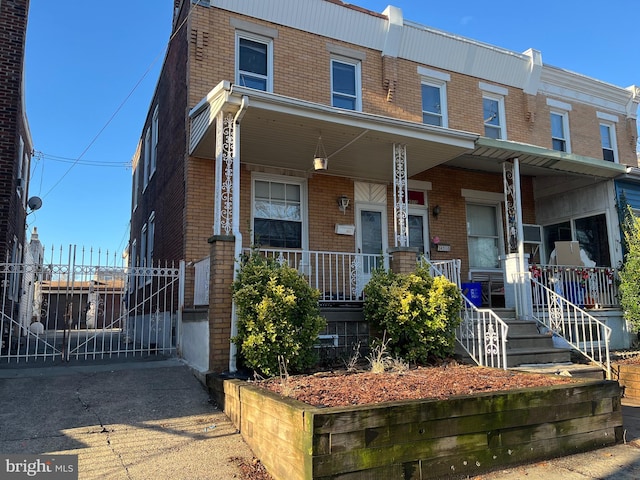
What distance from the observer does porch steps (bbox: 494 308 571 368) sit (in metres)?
7.63

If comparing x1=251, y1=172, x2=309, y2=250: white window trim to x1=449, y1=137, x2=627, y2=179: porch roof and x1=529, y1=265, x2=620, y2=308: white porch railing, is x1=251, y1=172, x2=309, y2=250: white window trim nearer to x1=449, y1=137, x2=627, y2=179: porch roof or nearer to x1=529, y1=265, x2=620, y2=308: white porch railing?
x1=449, y1=137, x2=627, y2=179: porch roof

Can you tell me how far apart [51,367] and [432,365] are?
565 centimetres

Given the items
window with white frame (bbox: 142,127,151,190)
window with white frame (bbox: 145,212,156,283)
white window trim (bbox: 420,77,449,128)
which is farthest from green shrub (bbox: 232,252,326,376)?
window with white frame (bbox: 142,127,151,190)

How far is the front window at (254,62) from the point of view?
987 centimetres

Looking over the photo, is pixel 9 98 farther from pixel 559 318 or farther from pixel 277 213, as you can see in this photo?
pixel 559 318

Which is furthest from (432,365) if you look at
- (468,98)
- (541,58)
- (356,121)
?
(541,58)

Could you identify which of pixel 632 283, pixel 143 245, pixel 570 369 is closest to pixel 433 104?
pixel 632 283

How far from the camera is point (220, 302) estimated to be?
6621 millimetres

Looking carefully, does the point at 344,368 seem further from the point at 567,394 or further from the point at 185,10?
the point at 185,10

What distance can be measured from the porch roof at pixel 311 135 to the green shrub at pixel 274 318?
242 centimetres

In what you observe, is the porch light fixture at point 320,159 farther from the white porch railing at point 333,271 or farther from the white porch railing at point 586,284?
the white porch railing at point 586,284

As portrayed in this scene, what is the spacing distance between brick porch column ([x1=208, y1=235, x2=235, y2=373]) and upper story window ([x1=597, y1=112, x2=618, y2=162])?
12.0 m

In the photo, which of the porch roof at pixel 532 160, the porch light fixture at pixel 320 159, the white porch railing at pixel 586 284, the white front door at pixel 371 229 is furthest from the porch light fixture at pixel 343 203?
the white porch railing at pixel 586 284

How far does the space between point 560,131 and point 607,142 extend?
192cm
